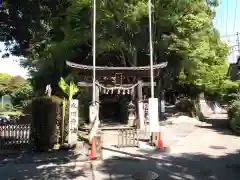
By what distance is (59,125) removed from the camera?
1415 cm

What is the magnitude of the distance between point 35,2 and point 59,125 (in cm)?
Result: 571

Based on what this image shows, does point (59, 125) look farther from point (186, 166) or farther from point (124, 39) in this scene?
point (124, 39)

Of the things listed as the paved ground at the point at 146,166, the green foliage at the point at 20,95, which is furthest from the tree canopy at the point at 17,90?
the paved ground at the point at 146,166

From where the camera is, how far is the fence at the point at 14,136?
13094 mm

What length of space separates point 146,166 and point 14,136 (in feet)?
19.9

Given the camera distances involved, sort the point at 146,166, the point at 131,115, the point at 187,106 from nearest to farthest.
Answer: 1. the point at 146,166
2. the point at 131,115
3. the point at 187,106

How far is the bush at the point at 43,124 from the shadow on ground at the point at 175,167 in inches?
130

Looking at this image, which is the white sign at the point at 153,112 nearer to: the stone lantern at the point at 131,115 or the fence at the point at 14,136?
the fence at the point at 14,136

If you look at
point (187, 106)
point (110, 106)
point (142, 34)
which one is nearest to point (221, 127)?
point (142, 34)

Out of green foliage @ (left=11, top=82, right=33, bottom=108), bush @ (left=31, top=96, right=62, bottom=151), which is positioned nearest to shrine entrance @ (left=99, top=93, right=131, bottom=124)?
bush @ (left=31, top=96, right=62, bottom=151)

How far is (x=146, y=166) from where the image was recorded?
405 inches

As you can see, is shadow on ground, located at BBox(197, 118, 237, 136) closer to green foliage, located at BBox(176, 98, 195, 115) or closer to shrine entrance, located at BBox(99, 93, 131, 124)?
green foliage, located at BBox(176, 98, 195, 115)

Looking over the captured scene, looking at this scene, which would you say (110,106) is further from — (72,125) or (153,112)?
(153,112)

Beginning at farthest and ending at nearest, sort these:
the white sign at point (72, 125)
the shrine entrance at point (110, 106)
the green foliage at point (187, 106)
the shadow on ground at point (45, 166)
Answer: the shrine entrance at point (110, 106) < the green foliage at point (187, 106) < the white sign at point (72, 125) < the shadow on ground at point (45, 166)
